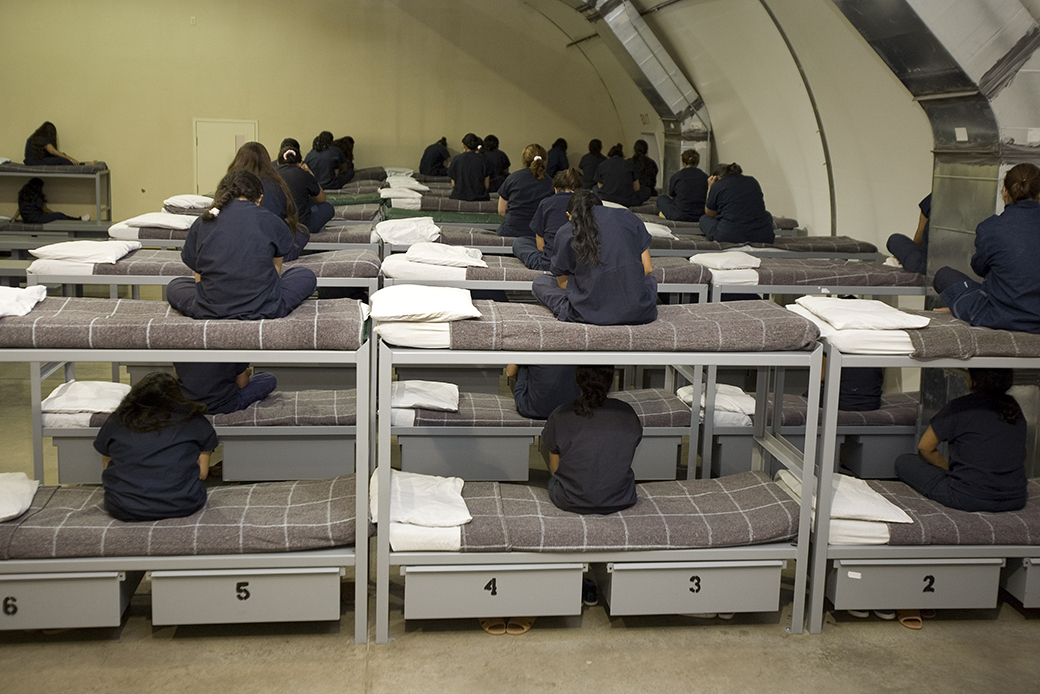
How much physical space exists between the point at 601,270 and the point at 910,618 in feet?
6.92

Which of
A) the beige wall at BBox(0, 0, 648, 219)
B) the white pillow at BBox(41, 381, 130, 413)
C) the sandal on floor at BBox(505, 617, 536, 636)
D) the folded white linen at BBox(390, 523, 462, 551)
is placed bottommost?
the sandal on floor at BBox(505, 617, 536, 636)

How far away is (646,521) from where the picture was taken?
4.18 m

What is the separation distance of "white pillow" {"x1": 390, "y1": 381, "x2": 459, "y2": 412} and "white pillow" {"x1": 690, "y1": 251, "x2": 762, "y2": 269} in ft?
7.03

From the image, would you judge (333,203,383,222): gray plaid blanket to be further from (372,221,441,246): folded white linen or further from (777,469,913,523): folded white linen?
(777,469,913,523): folded white linen

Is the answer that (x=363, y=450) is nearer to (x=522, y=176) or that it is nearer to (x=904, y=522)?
(x=904, y=522)

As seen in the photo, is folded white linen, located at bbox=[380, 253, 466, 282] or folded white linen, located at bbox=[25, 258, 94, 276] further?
folded white linen, located at bbox=[380, 253, 466, 282]

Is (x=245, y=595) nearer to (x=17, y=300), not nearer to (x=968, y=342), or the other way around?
(x=17, y=300)

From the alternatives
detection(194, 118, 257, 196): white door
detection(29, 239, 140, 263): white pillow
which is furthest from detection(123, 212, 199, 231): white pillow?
detection(194, 118, 257, 196): white door

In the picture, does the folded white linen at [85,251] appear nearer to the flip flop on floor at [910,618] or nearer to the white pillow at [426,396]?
the white pillow at [426,396]

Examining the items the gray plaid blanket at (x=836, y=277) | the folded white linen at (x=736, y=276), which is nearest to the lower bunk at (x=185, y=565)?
the folded white linen at (x=736, y=276)

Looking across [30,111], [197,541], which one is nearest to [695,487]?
[197,541]

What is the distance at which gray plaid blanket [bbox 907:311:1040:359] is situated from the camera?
13.4 feet

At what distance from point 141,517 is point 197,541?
0.28 metres

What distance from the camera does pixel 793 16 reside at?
8.87 metres
